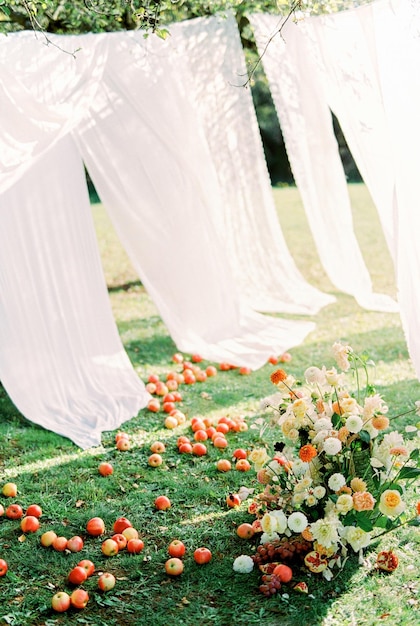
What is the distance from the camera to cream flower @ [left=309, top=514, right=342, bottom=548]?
8.77 feet

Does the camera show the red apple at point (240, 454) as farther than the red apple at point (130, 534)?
Yes

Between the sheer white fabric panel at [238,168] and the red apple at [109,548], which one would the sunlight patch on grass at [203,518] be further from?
the sheer white fabric panel at [238,168]

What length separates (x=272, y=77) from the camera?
524 centimetres

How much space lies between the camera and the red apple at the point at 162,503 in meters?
3.44

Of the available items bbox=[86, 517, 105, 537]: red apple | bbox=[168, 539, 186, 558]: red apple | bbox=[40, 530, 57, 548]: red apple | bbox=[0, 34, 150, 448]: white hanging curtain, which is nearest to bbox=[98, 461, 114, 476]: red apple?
bbox=[0, 34, 150, 448]: white hanging curtain

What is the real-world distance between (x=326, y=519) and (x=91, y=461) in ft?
5.25

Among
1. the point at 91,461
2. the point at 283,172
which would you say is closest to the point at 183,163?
the point at 91,461

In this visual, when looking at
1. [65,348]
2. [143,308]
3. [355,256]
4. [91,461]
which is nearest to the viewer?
[91,461]

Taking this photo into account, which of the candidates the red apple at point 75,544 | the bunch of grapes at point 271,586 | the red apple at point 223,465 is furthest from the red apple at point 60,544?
the red apple at point 223,465

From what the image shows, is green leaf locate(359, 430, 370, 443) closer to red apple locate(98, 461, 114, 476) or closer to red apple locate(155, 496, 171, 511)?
red apple locate(155, 496, 171, 511)

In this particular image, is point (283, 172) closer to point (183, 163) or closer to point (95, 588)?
point (183, 163)

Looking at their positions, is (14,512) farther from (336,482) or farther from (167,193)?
(167,193)

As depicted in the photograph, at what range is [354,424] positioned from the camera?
279 centimetres

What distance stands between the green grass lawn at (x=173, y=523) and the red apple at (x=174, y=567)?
0.03 metres
